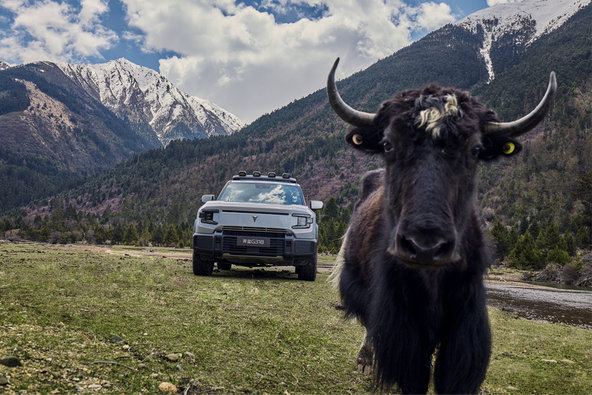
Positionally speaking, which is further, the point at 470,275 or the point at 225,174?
the point at 225,174

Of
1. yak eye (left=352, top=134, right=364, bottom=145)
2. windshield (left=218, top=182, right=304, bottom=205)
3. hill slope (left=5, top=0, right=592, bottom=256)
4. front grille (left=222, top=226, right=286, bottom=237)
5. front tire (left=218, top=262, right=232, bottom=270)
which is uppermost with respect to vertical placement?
hill slope (left=5, top=0, right=592, bottom=256)

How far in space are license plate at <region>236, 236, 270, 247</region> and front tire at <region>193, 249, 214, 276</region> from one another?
0.98m

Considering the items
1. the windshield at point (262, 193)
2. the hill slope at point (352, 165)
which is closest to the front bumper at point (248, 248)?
the windshield at point (262, 193)

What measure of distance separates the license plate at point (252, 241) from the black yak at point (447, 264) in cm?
559

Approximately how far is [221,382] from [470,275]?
1912 mm

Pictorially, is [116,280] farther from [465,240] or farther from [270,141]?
[270,141]

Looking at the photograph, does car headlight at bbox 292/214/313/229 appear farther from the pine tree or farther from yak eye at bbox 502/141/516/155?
the pine tree

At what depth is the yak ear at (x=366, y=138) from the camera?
3.50 meters

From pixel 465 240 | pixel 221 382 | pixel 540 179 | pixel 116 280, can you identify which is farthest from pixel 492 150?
pixel 540 179

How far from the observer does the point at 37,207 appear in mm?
153750

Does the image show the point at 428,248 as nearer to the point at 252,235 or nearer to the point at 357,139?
the point at 357,139

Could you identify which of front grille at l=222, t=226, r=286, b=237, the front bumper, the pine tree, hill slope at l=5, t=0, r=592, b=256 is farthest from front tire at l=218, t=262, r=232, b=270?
hill slope at l=5, t=0, r=592, b=256

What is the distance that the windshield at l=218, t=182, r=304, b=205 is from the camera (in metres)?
9.93

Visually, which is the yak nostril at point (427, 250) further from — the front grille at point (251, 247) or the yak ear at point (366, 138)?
the front grille at point (251, 247)
